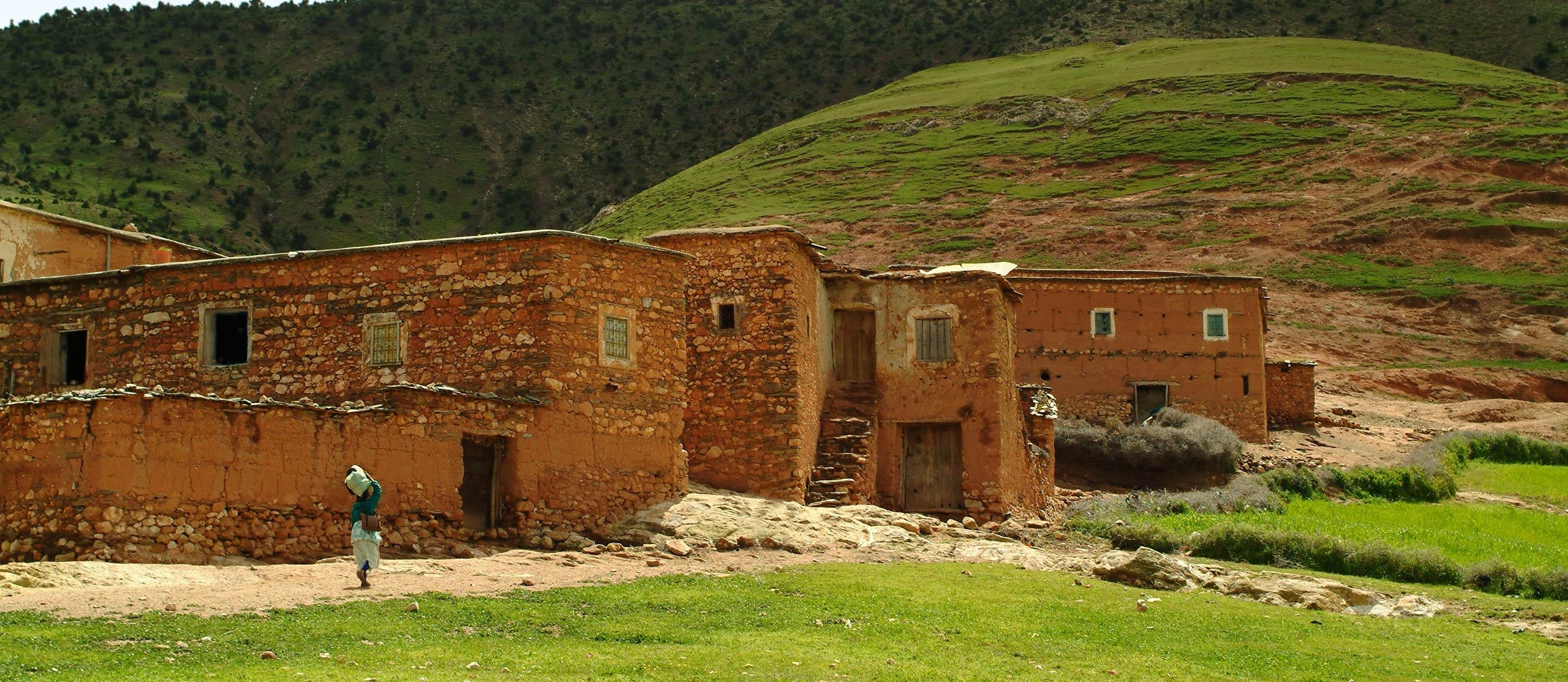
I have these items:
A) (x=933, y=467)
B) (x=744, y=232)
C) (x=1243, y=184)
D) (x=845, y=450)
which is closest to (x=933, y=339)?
(x=933, y=467)

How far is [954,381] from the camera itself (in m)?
28.3

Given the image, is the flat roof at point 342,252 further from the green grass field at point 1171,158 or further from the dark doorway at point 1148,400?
the green grass field at point 1171,158

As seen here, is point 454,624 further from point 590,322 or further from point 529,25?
point 529,25

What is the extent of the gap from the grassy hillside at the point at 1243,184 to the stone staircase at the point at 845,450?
3095 cm

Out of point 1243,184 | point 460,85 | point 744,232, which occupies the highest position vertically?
point 460,85

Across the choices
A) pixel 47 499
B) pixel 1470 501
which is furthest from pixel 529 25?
pixel 47 499

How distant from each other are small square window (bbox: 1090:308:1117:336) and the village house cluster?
24.1 ft

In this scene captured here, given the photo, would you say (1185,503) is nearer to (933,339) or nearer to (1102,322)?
(933,339)

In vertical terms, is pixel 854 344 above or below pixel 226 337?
above

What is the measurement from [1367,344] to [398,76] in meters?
64.8

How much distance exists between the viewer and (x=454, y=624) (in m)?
13.5

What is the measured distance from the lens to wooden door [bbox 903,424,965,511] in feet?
92.1

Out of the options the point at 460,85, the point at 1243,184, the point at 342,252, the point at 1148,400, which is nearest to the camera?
the point at 342,252

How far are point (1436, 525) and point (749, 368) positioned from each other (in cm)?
1392
